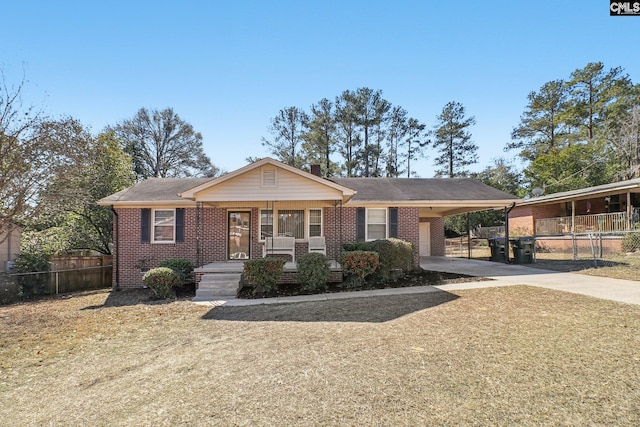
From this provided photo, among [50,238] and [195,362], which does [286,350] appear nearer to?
[195,362]

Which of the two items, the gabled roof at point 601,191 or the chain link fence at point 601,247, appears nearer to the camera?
Answer: the chain link fence at point 601,247

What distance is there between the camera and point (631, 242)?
14.7 meters

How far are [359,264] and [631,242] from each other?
13595 mm

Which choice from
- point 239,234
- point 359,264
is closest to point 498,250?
point 359,264

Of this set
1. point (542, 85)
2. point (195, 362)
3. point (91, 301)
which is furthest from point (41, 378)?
point (542, 85)

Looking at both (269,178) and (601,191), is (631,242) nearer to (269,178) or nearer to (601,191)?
(601,191)

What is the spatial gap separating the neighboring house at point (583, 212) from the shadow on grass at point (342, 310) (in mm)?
8448

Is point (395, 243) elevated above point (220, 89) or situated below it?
below

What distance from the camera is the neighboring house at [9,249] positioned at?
11.4 meters

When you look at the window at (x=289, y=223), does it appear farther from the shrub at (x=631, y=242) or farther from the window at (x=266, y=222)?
the shrub at (x=631, y=242)

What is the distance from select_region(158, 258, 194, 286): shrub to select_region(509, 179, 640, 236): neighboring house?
12.8 metres

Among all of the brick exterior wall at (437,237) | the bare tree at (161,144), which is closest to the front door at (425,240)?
the brick exterior wall at (437,237)

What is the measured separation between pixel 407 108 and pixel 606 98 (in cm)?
1779

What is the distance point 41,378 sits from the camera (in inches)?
163
